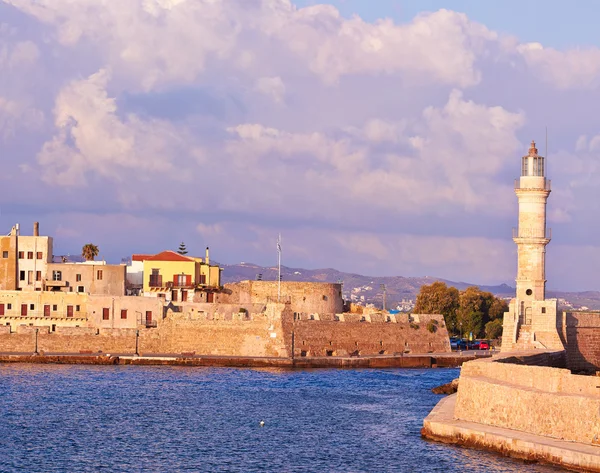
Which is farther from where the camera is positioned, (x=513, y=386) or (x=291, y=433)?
(x=291, y=433)

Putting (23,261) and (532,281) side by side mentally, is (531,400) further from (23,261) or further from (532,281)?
(23,261)

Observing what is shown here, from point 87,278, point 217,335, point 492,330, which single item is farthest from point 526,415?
point 492,330

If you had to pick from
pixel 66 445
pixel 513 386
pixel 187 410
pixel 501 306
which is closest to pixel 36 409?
pixel 187 410

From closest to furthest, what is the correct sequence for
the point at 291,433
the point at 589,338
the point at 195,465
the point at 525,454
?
the point at 525,454 → the point at 195,465 → the point at 291,433 → the point at 589,338

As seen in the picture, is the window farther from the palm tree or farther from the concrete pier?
the concrete pier

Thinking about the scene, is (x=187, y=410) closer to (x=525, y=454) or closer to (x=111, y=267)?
(x=525, y=454)

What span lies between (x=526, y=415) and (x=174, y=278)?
4289 centimetres

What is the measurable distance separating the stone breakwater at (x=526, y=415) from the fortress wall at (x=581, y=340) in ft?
53.3

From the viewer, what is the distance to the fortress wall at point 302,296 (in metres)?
69.9

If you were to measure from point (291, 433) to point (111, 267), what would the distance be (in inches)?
1307

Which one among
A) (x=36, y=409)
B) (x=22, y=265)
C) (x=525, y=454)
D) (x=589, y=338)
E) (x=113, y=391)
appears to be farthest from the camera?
(x=22, y=265)

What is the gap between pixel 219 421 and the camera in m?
39.8

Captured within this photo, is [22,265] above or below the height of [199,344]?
above

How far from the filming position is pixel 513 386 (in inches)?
1252
